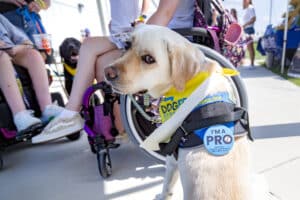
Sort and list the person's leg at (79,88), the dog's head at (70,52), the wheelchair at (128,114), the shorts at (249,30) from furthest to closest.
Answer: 1. the shorts at (249,30)
2. the dog's head at (70,52)
3. the person's leg at (79,88)
4. the wheelchair at (128,114)

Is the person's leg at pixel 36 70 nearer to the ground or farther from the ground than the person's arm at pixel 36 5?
nearer to the ground

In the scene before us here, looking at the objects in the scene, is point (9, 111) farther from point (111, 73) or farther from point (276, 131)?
point (276, 131)

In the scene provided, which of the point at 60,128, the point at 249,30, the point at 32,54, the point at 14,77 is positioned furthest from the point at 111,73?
the point at 249,30

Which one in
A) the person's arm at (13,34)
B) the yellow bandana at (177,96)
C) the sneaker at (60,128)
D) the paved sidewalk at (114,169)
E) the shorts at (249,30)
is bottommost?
the paved sidewalk at (114,169)

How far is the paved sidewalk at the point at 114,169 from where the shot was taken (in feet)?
6.00

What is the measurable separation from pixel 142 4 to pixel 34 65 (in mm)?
948

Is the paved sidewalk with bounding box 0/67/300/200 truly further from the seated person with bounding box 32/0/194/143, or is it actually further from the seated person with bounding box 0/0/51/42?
the seated person with bounding box 0/0/51/42

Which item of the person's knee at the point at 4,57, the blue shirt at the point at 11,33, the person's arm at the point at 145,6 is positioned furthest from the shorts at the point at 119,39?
the blue shirt at the point at 11,33

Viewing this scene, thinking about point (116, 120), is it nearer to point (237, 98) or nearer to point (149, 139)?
point (149, 139)

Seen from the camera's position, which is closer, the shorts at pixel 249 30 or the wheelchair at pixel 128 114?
the wheelchair at pixel 128 114

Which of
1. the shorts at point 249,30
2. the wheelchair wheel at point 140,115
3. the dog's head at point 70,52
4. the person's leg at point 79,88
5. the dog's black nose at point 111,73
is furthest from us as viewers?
the shorts at point 249,30

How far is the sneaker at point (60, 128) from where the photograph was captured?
189 centimetres

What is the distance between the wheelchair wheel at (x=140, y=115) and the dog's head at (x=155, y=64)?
15.2 inches

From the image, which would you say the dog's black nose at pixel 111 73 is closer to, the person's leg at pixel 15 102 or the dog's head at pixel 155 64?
the dog's head at pixel 155 64
